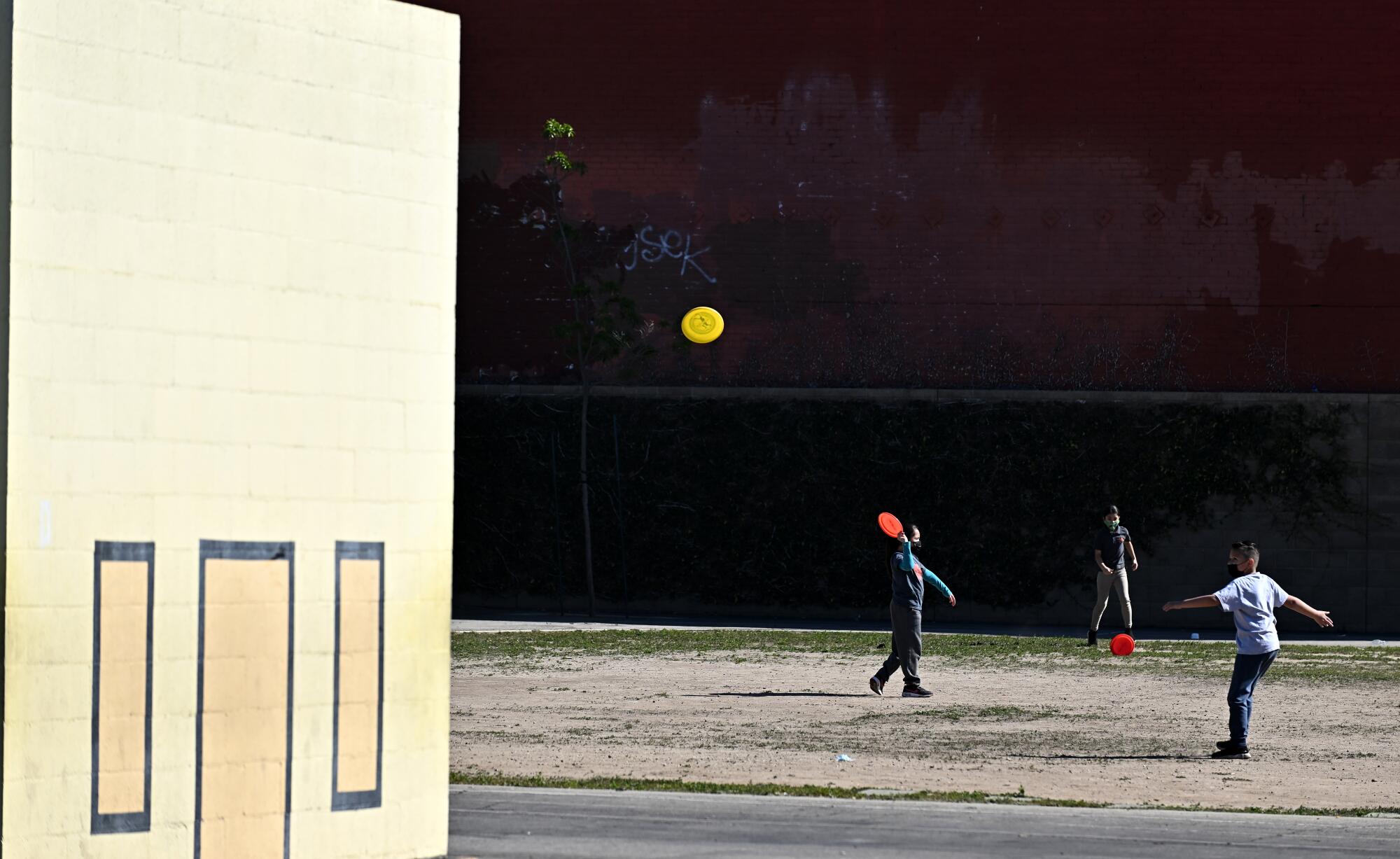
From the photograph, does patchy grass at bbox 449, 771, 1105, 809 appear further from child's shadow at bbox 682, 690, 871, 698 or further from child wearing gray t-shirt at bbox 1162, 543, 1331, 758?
child's shadow at bbox 682, 690, 871, 698

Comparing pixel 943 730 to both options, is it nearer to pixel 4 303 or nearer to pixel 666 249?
pixel 4 303

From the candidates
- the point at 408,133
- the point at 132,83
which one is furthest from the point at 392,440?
the point at 132,83

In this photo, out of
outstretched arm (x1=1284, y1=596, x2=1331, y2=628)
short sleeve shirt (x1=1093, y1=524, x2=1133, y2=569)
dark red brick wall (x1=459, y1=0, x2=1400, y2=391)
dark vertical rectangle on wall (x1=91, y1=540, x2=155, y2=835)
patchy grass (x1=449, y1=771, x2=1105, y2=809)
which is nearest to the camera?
dark vertical rectangle on wall (x1=91, y1=540, x2=155, y2=835)

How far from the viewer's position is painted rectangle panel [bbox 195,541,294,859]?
8.20 meters

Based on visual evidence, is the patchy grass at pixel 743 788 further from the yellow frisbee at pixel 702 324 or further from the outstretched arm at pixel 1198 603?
the yellow frisbee at pixel 702 324

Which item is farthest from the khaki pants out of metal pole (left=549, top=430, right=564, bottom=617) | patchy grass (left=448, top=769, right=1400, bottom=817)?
patchy grass (left=448, top=769, right=1400, bottom=817)

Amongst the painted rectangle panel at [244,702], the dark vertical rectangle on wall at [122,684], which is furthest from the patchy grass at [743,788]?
the dark vertical rectangle on wall at [122,684]

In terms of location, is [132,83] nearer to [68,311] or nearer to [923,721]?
[68,311]

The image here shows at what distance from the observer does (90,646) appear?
25.3 feet

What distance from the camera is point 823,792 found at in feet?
39.1

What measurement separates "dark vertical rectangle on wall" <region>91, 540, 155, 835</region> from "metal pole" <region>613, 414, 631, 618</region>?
67.9 feet

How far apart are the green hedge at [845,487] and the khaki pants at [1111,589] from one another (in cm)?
302

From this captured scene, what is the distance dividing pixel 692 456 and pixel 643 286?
3274 millimetres

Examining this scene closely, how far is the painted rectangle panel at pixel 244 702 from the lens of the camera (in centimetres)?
820
